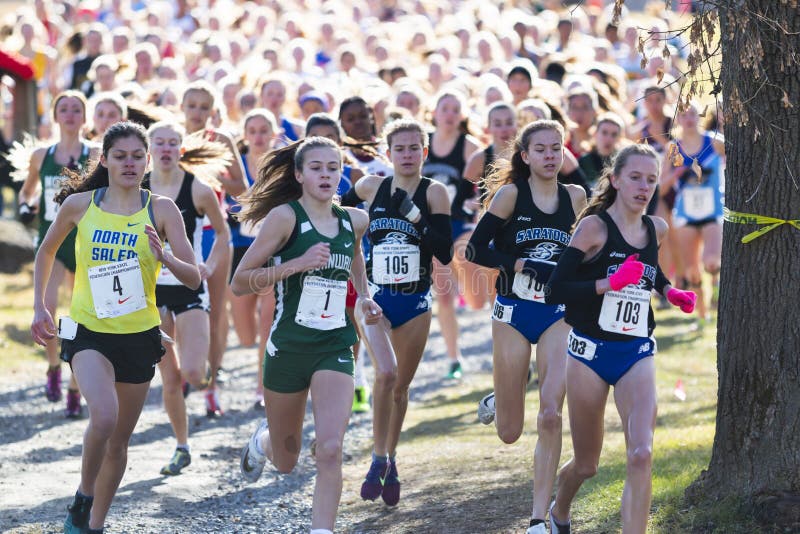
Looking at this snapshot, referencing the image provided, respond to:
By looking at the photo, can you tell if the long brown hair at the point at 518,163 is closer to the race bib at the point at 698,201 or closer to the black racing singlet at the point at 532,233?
the black racing singlet at the point at 532,233

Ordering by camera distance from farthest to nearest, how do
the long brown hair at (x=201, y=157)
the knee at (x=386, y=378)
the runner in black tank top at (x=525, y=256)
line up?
the long brown hair at (x=201, y=157) < the knee at (x=386, y=378) < the runner in black tank top at (x=525, y=256)

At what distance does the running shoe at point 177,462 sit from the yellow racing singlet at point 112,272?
194 cm

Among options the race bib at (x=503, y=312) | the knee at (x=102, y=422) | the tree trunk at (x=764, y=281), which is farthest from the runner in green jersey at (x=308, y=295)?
the tree trunk at (x=764, y=281)

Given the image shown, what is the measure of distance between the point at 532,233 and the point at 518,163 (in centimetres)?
45

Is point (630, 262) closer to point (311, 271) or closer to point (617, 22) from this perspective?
A: point (617, 22)

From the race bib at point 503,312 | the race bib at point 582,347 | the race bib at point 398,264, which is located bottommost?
the race bib at point 582,347

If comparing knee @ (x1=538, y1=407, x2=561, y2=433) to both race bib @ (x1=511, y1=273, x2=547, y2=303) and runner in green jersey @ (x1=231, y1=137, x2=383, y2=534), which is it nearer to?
race bib @ (x1=511, y1=273, x2=547, y2=303)

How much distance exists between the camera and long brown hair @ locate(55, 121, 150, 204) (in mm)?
6488

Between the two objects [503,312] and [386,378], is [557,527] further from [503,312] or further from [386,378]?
[386,378]

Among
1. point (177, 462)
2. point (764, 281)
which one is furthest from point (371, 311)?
point (177, 462)

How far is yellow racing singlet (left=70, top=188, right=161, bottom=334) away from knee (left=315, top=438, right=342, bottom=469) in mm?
1181

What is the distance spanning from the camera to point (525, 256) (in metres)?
7.03

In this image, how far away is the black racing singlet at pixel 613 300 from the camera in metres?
5.87

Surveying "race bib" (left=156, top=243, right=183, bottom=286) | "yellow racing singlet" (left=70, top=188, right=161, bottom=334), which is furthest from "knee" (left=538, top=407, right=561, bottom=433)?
"race bib" (left=156, top=243, right=183, bottom=286)
